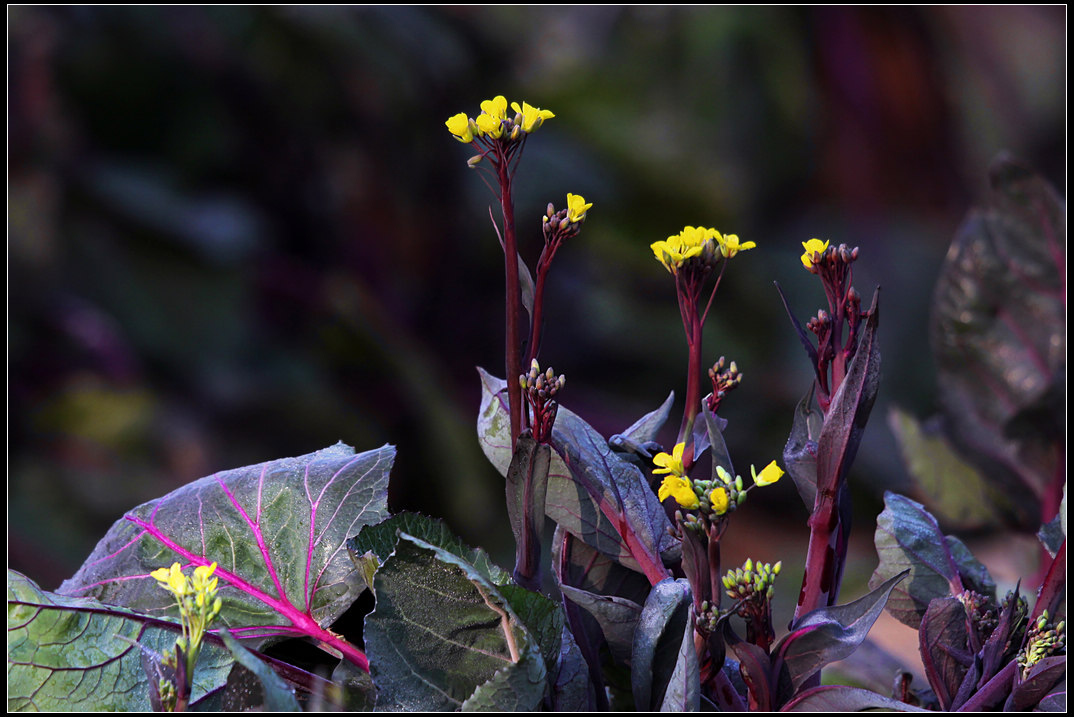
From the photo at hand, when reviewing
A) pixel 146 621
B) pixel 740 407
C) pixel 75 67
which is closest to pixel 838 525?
pixel 146 621

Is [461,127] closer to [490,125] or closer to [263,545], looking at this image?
[490,125]

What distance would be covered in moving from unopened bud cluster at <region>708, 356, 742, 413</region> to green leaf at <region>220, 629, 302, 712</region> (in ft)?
0.36

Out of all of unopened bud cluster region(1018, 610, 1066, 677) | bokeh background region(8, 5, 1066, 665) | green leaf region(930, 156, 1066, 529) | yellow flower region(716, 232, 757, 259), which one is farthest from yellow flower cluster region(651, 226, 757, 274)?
bokeh background region(8, 5, 1066, 665)

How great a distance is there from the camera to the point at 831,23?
65.5 inches

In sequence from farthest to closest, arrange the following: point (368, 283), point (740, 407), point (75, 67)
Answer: point (740, 407)
point (368, 283)
point (75, 67)

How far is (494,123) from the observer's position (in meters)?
0.19

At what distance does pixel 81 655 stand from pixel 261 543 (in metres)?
0.05

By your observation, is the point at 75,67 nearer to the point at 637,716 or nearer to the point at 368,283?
the point at 368,283

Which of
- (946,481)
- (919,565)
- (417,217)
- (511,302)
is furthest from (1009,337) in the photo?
(417,217)

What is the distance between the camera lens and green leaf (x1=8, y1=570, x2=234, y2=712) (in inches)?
7.5

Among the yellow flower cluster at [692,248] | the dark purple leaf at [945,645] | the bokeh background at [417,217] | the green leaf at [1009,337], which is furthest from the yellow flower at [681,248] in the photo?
the bokeh background at [417,217]

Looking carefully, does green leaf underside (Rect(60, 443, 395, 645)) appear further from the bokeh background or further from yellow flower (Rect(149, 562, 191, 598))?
the bokeh background

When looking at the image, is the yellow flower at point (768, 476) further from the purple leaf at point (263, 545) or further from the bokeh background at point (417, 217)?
the bokeh background at point (417, 217)

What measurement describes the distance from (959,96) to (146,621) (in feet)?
6.39
